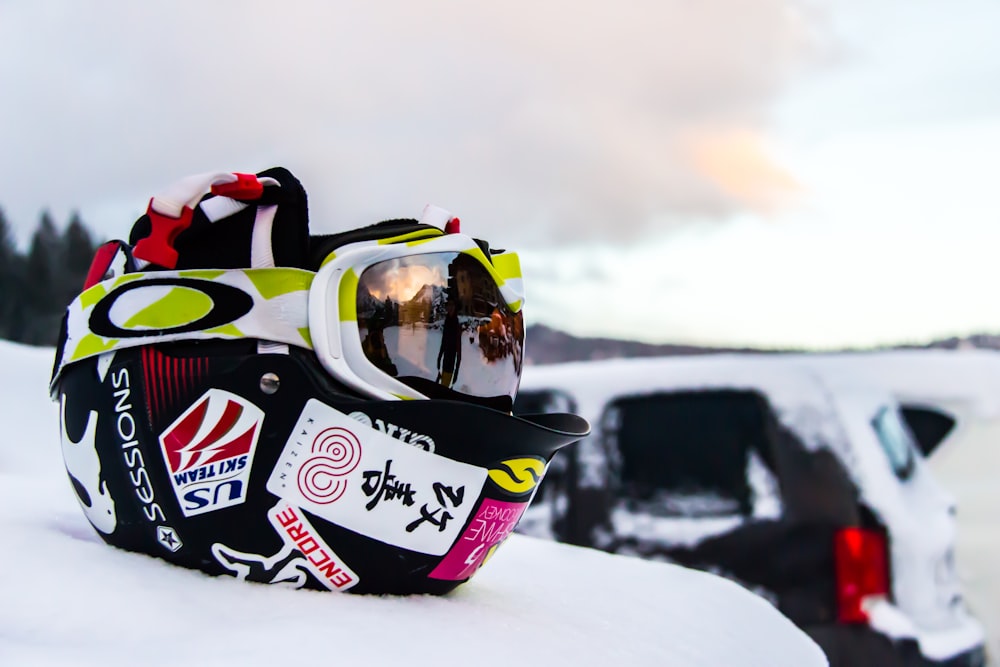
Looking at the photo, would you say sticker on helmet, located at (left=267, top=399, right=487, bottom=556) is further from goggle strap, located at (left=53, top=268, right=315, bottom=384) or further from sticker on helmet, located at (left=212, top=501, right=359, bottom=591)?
goggle strap, located at (left=53, top=268, right=315, bottom=384)

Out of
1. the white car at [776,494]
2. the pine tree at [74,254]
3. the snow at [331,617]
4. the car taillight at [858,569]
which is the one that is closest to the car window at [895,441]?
the white car at [776,494]

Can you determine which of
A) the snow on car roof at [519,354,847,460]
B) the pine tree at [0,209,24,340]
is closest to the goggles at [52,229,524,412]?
the snow on car roof at [519,354,847,460]

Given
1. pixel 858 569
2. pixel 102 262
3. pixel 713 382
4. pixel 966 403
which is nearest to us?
pixel 102 262

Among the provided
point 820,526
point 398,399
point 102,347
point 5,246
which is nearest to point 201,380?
point 102,347

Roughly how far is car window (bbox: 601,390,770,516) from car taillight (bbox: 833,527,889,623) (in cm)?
41

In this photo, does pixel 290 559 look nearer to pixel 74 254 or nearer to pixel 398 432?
pixel 398 432

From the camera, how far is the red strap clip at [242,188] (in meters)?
1.52

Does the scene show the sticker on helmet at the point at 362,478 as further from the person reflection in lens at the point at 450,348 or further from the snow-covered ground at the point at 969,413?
the snow-covered ground at the point at 969,413

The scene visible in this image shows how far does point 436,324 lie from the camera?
5.22 ft

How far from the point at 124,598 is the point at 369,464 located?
399 millimetres

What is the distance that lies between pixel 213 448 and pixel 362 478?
24 centimetres

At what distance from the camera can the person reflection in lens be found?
5.25 ft

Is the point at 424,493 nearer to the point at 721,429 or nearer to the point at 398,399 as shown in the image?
the point at 398,399

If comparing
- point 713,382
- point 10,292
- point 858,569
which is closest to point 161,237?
point 858,569
